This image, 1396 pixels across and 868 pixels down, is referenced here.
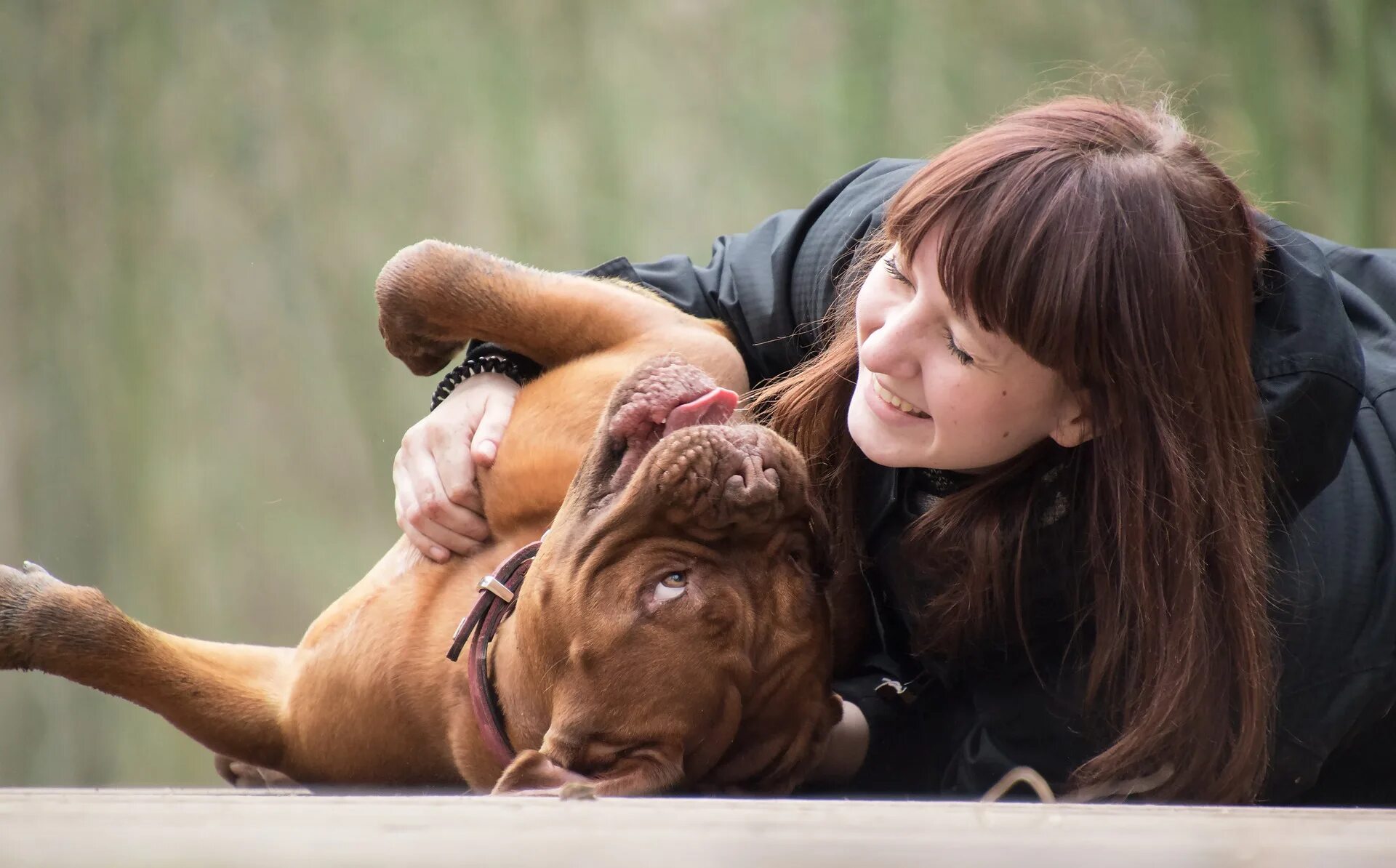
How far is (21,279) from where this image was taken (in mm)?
3727

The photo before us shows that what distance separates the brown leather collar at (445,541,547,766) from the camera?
6.31ft

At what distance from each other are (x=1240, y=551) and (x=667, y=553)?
0.86 meters

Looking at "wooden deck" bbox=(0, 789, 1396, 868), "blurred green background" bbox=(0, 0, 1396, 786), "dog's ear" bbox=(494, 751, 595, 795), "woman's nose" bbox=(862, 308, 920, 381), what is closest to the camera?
"wooden deck" bbox=(0, 789, 1396, 868)

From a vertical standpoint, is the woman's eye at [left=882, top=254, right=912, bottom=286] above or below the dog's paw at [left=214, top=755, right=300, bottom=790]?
above

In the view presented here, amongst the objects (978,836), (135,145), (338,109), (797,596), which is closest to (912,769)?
(797,596)

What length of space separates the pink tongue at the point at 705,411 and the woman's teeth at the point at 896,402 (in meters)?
0.27

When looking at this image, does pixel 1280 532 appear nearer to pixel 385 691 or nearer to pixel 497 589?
pixel 497 589

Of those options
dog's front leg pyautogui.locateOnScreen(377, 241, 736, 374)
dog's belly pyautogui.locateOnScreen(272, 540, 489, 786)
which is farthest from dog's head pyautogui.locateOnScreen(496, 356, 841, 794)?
dog's front leg pyautogui.locateOnScreen(377, 241, 736, 374)

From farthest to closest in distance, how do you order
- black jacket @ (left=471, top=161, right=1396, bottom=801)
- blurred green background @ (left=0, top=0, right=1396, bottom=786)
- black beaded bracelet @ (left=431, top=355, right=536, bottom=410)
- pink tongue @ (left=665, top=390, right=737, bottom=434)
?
blurred green background @ (left=0, top=0, right=1396, bottom=786) → black beaded bracelet @ (left=431, top=355, right=536, bottom=410) → pink tongue @ (left=665, top=390, right=737, bottom=434) → black jacket @ (left=471, top=161, right=1396, bottom=801)

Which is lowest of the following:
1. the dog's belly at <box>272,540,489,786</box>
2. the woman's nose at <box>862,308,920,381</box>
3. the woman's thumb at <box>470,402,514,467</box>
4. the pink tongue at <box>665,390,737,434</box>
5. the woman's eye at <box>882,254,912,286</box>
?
the dog's belly at <box>272,540,489,786</box>

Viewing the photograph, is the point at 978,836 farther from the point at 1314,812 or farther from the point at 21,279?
the point at 21,279

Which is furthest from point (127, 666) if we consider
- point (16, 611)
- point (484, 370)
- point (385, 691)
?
point (484, 370)

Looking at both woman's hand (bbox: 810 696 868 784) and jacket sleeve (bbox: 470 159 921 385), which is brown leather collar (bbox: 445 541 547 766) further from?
jacket sleeve (bbox: 470 159 921 385)

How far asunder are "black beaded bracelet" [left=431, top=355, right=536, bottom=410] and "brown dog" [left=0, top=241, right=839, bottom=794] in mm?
52
